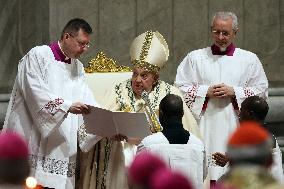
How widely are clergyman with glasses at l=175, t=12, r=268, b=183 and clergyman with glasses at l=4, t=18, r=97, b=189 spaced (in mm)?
937

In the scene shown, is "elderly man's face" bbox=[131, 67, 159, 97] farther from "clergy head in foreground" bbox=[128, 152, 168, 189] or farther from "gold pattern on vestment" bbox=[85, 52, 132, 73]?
"clergy head in foreground" bbox=[128, 152, 168, 189]

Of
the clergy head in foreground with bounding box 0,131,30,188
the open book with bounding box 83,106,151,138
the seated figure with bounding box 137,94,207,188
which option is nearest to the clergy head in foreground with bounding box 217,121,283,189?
the clergy head in foreground with bounding box 0,131,30,188

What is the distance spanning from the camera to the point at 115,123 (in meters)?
6.41

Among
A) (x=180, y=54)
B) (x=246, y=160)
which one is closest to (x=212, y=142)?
(x=180, y=54)

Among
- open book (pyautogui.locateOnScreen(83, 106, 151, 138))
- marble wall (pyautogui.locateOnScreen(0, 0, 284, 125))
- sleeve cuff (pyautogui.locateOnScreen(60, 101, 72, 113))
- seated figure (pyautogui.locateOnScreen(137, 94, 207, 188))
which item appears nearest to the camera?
seated figure (pyautogui.locateOnScreen(137, 94, 207, 188))

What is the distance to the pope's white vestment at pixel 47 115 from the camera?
21.7ft

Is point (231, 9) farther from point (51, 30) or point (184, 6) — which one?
point (51, 30)

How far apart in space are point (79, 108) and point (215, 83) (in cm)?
139

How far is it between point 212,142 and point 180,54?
169cm

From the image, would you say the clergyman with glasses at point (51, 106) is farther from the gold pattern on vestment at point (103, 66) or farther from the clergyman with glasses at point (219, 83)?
the clergyman with glasses at point (219, 83)

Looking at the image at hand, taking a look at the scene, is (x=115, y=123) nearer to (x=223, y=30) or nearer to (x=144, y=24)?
(x=223, y=30)

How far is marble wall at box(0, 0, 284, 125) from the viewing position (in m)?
8.67

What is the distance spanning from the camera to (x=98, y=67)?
771 centimetres

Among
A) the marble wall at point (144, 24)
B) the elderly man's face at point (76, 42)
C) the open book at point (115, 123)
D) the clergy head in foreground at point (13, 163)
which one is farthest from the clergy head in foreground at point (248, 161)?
the marble wall at point (144, 24)
